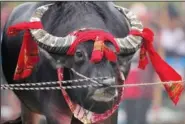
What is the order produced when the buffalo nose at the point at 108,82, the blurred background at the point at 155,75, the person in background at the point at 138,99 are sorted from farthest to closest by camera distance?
the person in background at the point at 138,99
the blurred background at the point at 155,75
the buffalo nose at the point at 108,82

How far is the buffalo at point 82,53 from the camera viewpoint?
299cm

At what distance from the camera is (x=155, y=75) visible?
16.9 feet

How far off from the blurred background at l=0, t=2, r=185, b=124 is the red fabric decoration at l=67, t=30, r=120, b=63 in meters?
1.73

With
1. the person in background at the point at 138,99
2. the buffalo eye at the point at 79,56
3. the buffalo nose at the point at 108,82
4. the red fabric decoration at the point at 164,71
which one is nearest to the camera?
the buffalo nose at the point at 108,82

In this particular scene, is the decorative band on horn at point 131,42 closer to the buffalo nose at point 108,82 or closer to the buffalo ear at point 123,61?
the buffalo ear at point 123,61

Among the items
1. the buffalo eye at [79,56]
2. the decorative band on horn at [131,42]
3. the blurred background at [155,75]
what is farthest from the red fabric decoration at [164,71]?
the blurred background at [155,75]

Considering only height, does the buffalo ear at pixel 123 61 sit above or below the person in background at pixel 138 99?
above

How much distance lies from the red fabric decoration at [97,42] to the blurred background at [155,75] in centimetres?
173

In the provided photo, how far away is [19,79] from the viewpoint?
3510 millimetres

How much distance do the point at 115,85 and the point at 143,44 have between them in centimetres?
41

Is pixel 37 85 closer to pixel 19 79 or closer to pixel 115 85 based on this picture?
pixel 19 79

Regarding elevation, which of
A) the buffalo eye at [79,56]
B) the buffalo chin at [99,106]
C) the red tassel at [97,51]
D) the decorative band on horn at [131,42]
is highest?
the red tassel at [97,51]

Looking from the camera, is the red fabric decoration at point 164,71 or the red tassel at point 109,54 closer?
the red tassel at point 109,54

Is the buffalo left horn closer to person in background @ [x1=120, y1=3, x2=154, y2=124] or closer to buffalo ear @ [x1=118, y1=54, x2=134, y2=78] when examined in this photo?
buffalo ear @ [x1=118, y1=54, x2=134, y2=78]
